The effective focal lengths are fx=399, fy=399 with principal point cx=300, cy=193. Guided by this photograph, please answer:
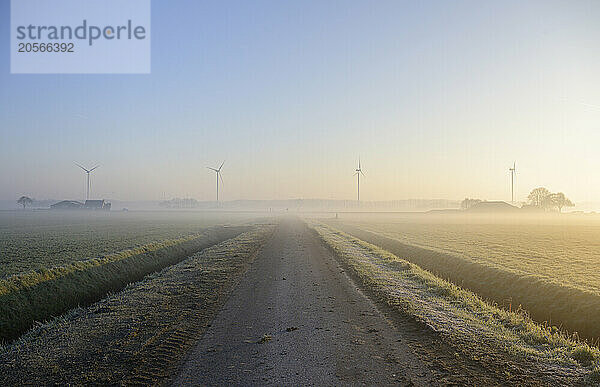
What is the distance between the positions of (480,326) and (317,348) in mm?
5282

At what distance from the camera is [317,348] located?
30.6 feet

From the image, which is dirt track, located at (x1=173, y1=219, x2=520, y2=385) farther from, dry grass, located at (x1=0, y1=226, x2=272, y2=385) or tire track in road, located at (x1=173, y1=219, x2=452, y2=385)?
dry grass, located at (x1=0, y1=226, x2=272, y2=385)

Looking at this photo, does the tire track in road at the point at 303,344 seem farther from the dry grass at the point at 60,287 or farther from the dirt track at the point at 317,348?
the dry grass at the point at 60,287

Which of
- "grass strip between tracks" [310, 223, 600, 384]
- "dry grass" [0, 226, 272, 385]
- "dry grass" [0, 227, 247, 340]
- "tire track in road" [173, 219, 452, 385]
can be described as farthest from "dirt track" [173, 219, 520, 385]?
"dry grass" [0, 227, 247, 340]

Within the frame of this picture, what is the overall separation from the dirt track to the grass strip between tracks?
930 mm

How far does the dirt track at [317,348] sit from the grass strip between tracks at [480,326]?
3.05 ft

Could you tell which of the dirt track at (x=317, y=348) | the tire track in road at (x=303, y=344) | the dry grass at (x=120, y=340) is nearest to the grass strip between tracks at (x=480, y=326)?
the dirt track at (x=317, y=348)

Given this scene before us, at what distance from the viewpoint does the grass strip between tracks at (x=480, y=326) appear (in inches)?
352

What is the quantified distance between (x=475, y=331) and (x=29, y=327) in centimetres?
1520

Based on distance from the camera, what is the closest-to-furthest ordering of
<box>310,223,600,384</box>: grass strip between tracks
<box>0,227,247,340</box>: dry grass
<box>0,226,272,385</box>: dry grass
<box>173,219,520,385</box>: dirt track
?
<box>173,219,520,385</box>: dirt track < <box>0,226,272,385</box>: dry grass < <box>310,223,600,384</box>: grass strip between tracks < <box>0,227,247,340</box>: dry grass

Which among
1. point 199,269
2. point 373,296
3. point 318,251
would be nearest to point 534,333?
point 373,296

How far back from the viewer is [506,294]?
67.8ft

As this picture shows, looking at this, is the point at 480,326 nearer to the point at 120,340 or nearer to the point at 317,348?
the point at 317,348

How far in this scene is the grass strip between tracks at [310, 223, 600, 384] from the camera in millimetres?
8953
